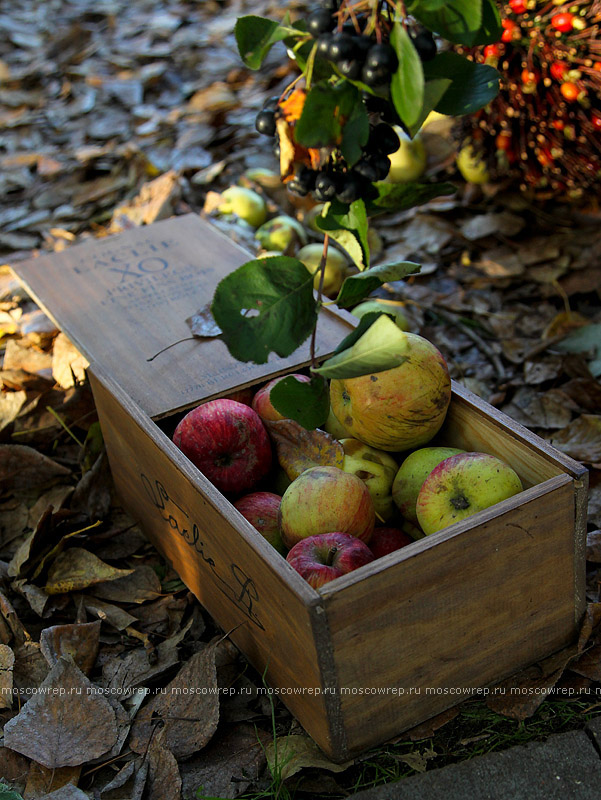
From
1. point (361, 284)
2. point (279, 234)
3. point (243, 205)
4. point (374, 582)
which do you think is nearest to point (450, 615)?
point (374, 582)

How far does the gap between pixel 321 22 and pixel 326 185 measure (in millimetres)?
229

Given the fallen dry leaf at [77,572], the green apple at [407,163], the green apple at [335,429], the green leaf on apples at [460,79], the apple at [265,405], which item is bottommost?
the fallen dry leaf at [77,572]

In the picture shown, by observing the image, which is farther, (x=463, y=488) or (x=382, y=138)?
(x=463, y=488)

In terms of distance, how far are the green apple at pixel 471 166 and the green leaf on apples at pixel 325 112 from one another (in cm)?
203

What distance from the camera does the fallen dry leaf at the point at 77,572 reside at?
188 centimetres

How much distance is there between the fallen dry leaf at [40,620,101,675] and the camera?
1.71 metres

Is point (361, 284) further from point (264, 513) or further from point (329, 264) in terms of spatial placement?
point (329, 264)

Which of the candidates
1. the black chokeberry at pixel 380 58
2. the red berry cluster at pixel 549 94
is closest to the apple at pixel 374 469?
the black chokeberry at pixel 380 58

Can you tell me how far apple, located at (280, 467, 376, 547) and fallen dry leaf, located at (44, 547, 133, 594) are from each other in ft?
1.59

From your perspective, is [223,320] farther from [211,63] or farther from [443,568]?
[211,63]

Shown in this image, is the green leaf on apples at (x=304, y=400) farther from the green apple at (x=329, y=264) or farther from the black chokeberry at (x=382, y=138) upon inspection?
the green apple at (x=329, y=264)

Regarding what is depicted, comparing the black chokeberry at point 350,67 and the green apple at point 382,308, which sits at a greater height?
the black chokeberry at point 350,67

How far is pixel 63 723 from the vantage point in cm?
155

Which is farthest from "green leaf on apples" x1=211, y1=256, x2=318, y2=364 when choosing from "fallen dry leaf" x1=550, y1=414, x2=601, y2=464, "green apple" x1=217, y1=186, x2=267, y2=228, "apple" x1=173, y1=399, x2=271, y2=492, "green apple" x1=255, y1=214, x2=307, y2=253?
"green apple" x1=217, y1=186, x2=267, y2=228
